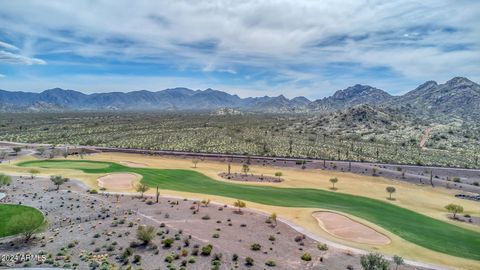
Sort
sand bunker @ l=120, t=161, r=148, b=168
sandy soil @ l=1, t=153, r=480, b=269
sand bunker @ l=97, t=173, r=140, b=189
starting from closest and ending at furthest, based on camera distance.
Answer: sandy soil @ l=1, t=153, r=480, b=269 → sand bunker @ l=97, t=173, r=140, b=189 → sand bunker @ l=120, t=161, r=148, b=168

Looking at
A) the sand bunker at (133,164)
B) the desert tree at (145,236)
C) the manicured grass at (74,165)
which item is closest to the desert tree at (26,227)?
the desert tree at (145,236)

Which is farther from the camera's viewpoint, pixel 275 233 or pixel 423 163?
pixel 423 163

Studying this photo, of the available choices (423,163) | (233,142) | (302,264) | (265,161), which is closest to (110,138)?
(233,142)

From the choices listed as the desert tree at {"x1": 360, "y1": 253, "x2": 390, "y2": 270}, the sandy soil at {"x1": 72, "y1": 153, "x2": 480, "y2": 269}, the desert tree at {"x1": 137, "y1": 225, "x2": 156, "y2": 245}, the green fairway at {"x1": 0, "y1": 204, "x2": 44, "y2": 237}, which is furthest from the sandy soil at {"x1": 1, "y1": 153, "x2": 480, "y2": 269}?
the desert tree at {"x1": 137, "y1": 225, "x2": 156, "y2": 245}

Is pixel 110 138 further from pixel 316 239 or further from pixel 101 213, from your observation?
pixel 316 239

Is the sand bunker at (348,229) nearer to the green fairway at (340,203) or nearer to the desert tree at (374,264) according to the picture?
the green fairway at (340,203)

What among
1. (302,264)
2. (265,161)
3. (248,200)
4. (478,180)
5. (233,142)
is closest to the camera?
(302,264)

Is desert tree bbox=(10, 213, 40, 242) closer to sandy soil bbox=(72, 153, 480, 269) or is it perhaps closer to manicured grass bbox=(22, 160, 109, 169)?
sandy soil bbox=(72, 153, 480, 269)

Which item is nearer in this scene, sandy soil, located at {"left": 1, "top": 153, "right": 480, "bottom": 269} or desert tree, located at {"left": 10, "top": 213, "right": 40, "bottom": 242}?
desert tree, located at {"left": 10, "top": 213, "right": 40, "bottom": 242}
